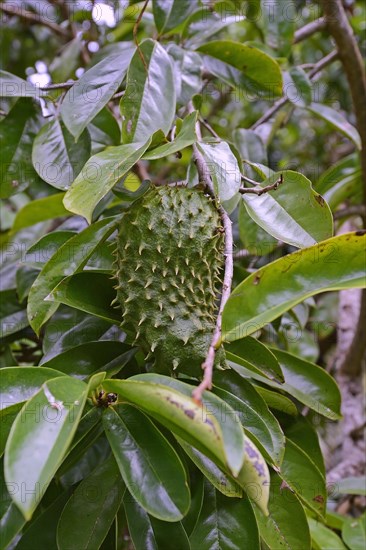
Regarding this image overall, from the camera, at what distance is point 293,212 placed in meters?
0.96

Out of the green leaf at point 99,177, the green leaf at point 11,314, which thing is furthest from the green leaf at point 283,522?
the green leaf at point 11,314

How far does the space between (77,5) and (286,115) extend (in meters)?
0.87

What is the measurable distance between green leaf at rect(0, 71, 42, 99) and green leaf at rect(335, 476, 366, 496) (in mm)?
1182

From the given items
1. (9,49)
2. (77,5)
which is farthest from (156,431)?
(9,49)

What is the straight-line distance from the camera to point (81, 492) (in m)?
0.91

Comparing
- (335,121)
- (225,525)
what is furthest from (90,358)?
(335,121)

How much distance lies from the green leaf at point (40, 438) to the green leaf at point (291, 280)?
22 centimetres

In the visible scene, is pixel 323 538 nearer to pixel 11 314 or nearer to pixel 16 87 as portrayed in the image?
pixel 11 314

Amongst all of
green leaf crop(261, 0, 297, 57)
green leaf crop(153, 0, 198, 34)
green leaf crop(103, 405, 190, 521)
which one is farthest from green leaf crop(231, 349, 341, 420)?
green leaf crop(261, 0, 297, 57)

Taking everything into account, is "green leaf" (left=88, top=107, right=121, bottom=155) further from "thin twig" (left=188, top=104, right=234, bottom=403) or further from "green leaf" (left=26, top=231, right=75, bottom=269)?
"thin twig" (left=188, top=104, right=234, bottom=403)

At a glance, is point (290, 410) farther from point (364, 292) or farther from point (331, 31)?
point (331, 31)

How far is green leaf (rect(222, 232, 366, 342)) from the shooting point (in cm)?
75

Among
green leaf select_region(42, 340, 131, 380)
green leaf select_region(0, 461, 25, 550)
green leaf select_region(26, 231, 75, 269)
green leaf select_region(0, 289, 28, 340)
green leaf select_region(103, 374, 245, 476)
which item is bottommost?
green leaf select_region(0, 289, 28, 340)

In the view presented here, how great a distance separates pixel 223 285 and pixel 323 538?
0.88 m
